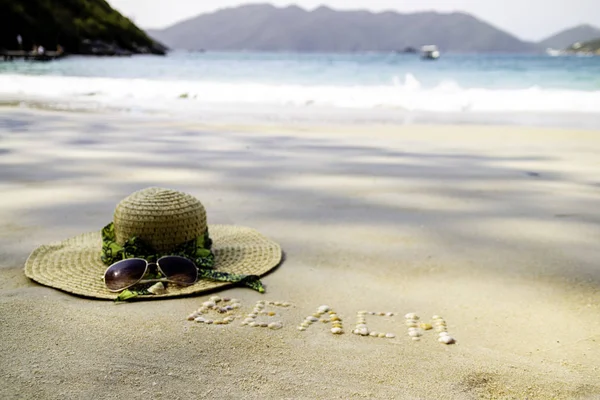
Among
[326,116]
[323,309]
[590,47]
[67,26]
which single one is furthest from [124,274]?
[590,47]

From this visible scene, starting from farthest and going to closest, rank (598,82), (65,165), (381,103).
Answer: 1. (598,82)
2. (381,103)
3. (65,165)

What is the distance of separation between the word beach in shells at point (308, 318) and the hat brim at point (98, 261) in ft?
0.52

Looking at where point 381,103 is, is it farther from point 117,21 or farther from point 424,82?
point 117,21

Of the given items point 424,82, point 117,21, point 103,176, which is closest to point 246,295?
point 103,176

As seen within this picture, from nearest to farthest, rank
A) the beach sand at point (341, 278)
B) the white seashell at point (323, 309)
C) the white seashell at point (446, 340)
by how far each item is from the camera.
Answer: the beach sand at point (341, 278)
the white seashell at point (446, 340)
the white seashell at point (323, 309)

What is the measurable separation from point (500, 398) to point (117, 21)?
73.3 meters

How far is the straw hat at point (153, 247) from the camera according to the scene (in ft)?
8.07

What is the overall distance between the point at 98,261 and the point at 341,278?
114cm

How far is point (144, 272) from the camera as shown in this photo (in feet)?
7.95

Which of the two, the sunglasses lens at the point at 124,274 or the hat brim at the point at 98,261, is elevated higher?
the sunglasses lens at the point at 124,274

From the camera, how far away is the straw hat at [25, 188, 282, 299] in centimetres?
246

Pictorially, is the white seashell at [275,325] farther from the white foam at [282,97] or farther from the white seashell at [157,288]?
the white foam at [282,97]

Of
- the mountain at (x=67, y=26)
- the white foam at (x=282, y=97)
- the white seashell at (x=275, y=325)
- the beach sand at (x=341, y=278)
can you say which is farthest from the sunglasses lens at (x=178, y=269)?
the mountain at (x=67, y=26)

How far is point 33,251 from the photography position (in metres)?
2.84
